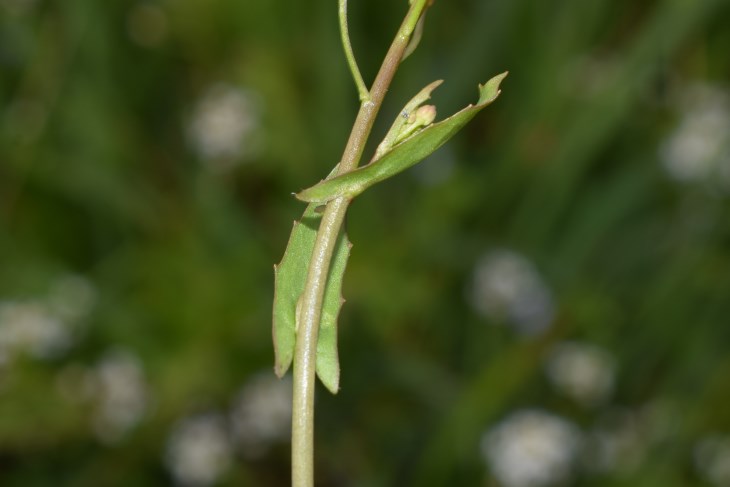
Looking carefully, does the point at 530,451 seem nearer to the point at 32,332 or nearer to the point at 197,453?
the point at 197,453

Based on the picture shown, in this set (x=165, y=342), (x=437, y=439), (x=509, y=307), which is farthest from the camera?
(x=509, y=307)

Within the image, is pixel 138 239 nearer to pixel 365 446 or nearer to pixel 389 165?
pixel 365 446

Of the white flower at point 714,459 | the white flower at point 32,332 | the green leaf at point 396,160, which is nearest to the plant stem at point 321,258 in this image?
the green leaf at point 396,160

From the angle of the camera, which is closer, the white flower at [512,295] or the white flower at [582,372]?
the white flower at [582,372]

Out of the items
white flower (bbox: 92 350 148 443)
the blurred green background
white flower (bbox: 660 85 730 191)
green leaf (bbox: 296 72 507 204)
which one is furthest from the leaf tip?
white flower (bbox: 660 85 730 191)

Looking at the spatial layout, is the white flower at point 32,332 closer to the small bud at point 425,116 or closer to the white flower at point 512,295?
the white flower at point 512,295

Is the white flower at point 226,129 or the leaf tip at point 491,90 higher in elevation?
the white flower at point 226,129

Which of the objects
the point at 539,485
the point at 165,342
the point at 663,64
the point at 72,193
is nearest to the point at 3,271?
the point at 72,193

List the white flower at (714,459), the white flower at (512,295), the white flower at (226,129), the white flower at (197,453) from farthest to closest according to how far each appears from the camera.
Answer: the white flower at (226,129), the white flower at (512,295), the white flower at (197,453), the white flower at (714,459)
